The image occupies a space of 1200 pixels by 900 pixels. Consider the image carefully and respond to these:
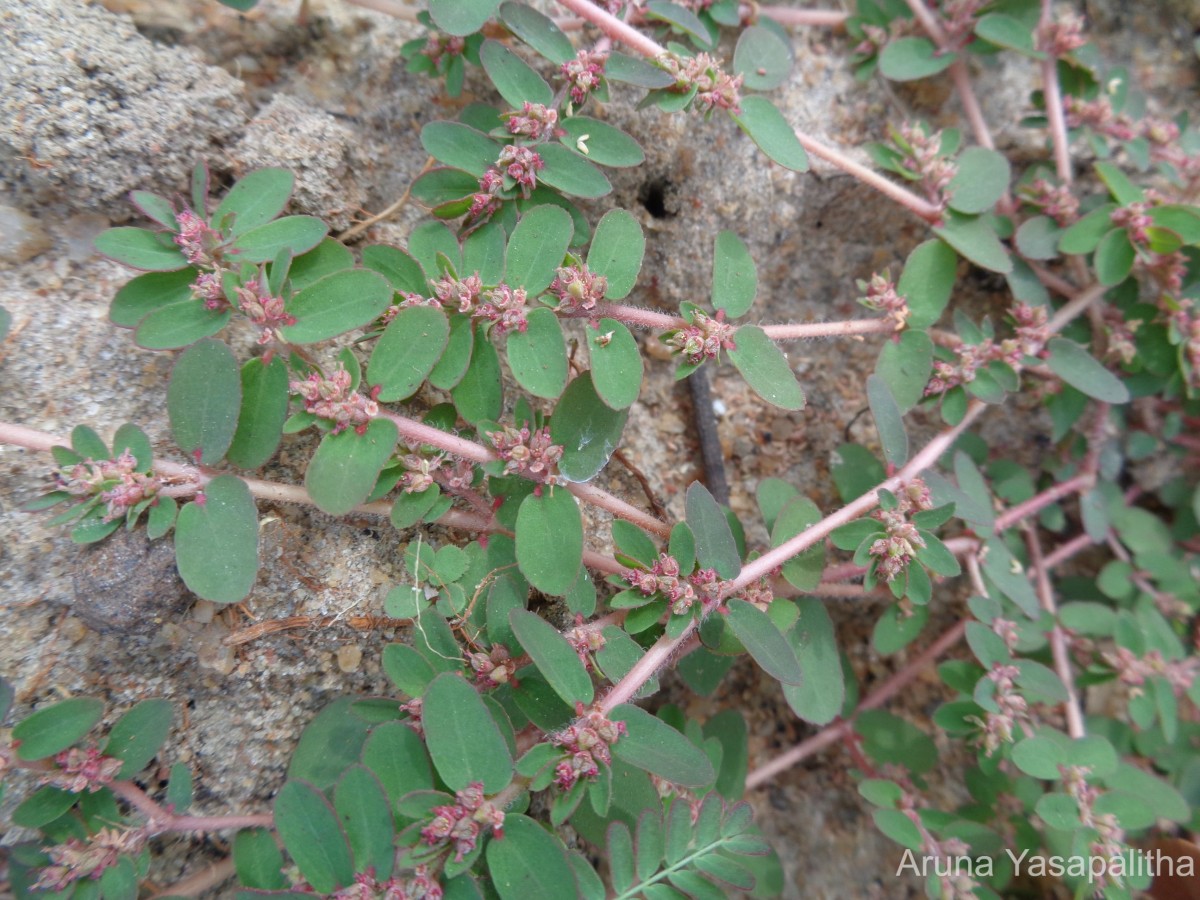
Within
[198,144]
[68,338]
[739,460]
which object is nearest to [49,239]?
[68,338]

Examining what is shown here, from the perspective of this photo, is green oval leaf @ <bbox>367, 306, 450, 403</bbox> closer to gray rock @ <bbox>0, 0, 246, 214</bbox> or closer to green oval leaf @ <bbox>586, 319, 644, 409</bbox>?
green oval leaf @ <bbox>586, 319, 644, 409</bbox>

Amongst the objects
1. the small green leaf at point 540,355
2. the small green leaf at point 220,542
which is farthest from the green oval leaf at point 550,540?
the small green leaf at point 220,542

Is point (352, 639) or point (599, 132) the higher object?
point (599, 132)

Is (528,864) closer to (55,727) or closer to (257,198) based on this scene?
(55,727)

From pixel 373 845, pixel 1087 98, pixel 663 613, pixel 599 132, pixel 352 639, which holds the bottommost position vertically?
pixel 352 639

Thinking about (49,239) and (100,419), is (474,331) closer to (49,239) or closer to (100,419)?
(100,419)

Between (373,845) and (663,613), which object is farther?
(663,613)
